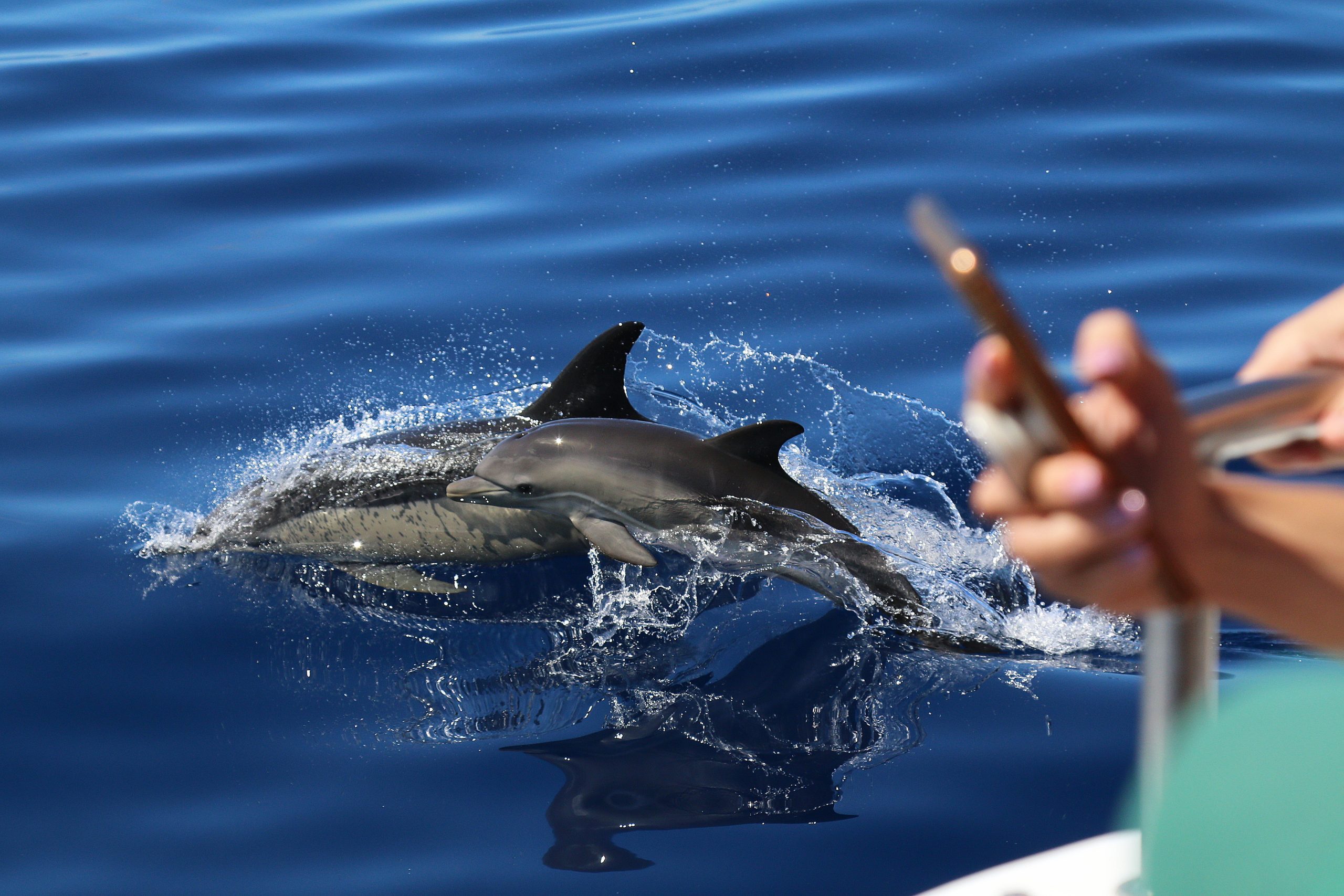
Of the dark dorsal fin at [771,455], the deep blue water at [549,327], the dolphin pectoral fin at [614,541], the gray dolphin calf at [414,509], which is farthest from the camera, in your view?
the gray dolphin calf at [414,509]

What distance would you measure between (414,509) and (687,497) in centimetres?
132

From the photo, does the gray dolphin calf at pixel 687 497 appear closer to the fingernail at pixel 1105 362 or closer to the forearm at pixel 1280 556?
the forearm at pixel 1280 556

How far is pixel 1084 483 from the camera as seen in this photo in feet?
4.22

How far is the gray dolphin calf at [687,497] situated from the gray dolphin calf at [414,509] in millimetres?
190

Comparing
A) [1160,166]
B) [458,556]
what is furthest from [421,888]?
[1160,166]

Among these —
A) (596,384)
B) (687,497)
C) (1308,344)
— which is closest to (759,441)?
(687,497)

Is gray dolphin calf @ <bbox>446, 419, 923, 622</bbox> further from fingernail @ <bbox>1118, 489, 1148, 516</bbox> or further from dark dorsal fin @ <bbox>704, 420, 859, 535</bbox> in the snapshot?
fingernail @ <bbox>1118, 489, 1148, 516</bbox>

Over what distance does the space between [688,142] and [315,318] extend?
138 inches

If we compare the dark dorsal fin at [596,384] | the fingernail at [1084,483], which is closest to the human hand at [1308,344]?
the fingernail at [1084,483]

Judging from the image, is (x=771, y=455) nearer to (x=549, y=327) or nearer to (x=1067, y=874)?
(x=549, y=327)

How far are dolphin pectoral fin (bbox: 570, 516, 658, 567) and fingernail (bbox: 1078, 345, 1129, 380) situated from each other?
4.01 metres

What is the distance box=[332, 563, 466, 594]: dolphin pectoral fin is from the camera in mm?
5629

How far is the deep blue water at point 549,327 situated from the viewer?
4.20 meters

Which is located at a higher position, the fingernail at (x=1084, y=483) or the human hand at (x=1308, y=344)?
the human hand at (x=1308, y=344)
